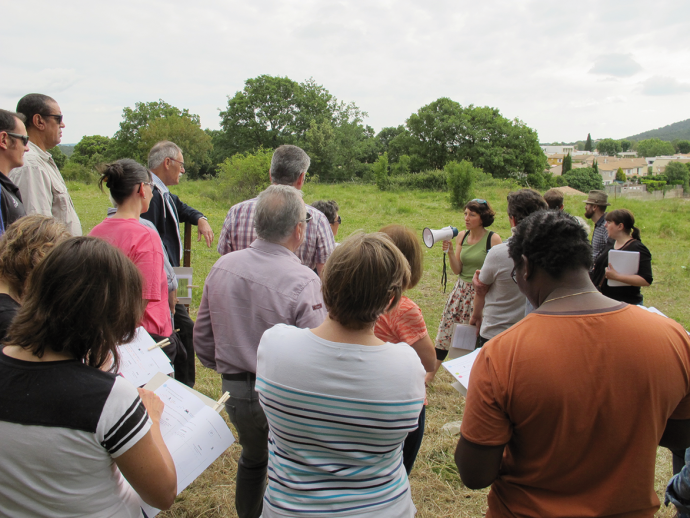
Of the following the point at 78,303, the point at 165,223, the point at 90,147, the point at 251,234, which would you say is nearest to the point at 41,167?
the point at 165,223

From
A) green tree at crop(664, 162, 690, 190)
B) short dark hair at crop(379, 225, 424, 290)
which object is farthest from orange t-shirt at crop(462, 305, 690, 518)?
green tree at crop(664, 162, 690, 190)

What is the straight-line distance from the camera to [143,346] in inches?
79.4

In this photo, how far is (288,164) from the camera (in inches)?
117

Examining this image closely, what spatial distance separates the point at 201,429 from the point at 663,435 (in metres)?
1.58

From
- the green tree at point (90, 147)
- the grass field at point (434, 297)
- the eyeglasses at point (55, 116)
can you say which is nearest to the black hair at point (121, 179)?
the eyeglasses at point (55, 116)

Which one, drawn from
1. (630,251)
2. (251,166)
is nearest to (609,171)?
(251,166)

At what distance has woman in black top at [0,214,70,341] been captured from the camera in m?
1.61

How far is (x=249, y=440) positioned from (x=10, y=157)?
2215 millimetres

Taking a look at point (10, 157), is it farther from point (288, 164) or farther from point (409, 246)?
point (409, 246)

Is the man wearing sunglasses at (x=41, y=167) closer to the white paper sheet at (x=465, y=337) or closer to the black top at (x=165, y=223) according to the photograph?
the black top at (x=165, y=223)

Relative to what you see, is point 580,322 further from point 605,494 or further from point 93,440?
point 93,440

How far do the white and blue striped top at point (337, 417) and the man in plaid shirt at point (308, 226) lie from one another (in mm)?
1559

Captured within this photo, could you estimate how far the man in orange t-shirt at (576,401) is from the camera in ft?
3.97

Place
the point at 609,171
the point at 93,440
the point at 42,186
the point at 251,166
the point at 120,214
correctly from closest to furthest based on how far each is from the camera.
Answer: the point at 93,440 → the point at 120,214 → the point at 42,186 → the point at 251,166 → the point at 609,171
